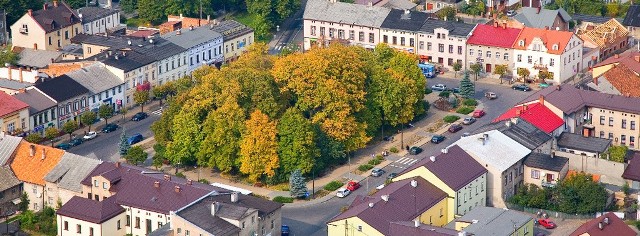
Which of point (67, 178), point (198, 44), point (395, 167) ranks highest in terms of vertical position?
point (198, 44)

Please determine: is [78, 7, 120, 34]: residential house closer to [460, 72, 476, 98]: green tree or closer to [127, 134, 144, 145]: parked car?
[127, 134, 144, 145]: parked car

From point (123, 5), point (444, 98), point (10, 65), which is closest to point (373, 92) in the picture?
point (444, 98)

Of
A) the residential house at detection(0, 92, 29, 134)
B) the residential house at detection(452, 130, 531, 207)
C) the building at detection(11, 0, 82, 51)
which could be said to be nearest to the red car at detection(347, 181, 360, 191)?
the residential house at detection(452, 130, 531, 207)

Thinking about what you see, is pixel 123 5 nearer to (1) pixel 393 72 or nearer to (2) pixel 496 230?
(1) pixel 393 72

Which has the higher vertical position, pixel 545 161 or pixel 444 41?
pixel 444 41

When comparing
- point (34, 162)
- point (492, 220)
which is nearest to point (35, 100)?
point (34, 162)

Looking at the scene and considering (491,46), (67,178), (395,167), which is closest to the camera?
(67,178)

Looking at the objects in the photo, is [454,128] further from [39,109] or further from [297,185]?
[39,109]
